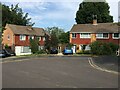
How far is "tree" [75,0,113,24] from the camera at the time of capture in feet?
295

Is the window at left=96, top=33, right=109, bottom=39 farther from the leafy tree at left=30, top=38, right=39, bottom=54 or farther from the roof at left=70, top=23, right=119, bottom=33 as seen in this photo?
the leafy tree at left=30, top=38, right=39, bottom=54

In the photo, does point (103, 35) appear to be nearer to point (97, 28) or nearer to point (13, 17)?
point (97, 28)

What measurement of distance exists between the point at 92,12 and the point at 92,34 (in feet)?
72.4

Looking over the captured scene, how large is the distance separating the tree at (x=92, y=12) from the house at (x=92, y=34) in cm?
1782

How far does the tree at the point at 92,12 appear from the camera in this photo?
89.8 metres

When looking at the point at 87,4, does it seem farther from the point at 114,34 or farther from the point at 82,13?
the point at 114,34

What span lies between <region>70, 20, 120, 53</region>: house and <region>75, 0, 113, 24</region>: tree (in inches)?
702

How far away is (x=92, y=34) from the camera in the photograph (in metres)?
69.8

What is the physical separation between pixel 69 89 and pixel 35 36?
213 ft

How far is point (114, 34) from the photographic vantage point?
67875 millimetres

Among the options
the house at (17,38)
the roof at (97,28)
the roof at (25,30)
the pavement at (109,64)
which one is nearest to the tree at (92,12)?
the roof at (25,30)

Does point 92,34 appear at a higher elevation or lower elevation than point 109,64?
higher

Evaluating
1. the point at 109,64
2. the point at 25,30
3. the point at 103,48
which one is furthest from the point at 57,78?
the point at 25,30

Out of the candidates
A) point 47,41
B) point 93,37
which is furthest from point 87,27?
point 47,41
